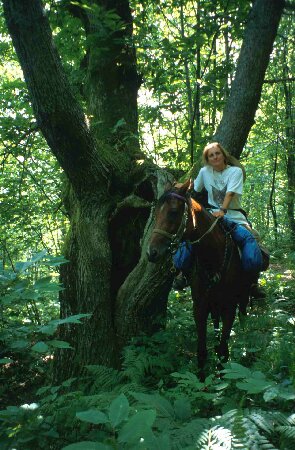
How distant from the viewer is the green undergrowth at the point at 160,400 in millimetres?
1745

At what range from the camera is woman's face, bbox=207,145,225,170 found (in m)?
5.83

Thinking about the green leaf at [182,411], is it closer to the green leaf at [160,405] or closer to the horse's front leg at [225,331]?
the green leaf at [160,405]

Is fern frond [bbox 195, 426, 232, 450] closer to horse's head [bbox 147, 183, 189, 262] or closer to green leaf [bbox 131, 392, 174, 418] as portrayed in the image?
green leaf [bbox 131, 392, 174, 418]

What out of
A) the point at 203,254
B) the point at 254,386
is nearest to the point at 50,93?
the point at 203,254

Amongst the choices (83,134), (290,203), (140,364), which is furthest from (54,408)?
(290,203)

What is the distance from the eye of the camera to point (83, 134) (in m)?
5.85

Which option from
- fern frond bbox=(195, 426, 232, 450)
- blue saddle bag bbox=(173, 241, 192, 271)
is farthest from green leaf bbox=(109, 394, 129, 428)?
blue saddle bag bbox=(173, 241, 192, 271)

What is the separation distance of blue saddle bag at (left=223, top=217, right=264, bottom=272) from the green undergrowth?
2.88 feet

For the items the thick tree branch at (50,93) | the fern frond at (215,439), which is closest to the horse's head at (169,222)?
the thick tree branch at (50,93)

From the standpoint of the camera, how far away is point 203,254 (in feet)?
16.9

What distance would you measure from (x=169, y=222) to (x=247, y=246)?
1.55m

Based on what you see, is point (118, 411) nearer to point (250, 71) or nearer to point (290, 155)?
point (250, 71)

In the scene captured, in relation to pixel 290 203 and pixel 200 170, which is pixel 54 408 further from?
pixel 290 203

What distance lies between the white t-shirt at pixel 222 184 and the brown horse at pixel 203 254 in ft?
1.84
